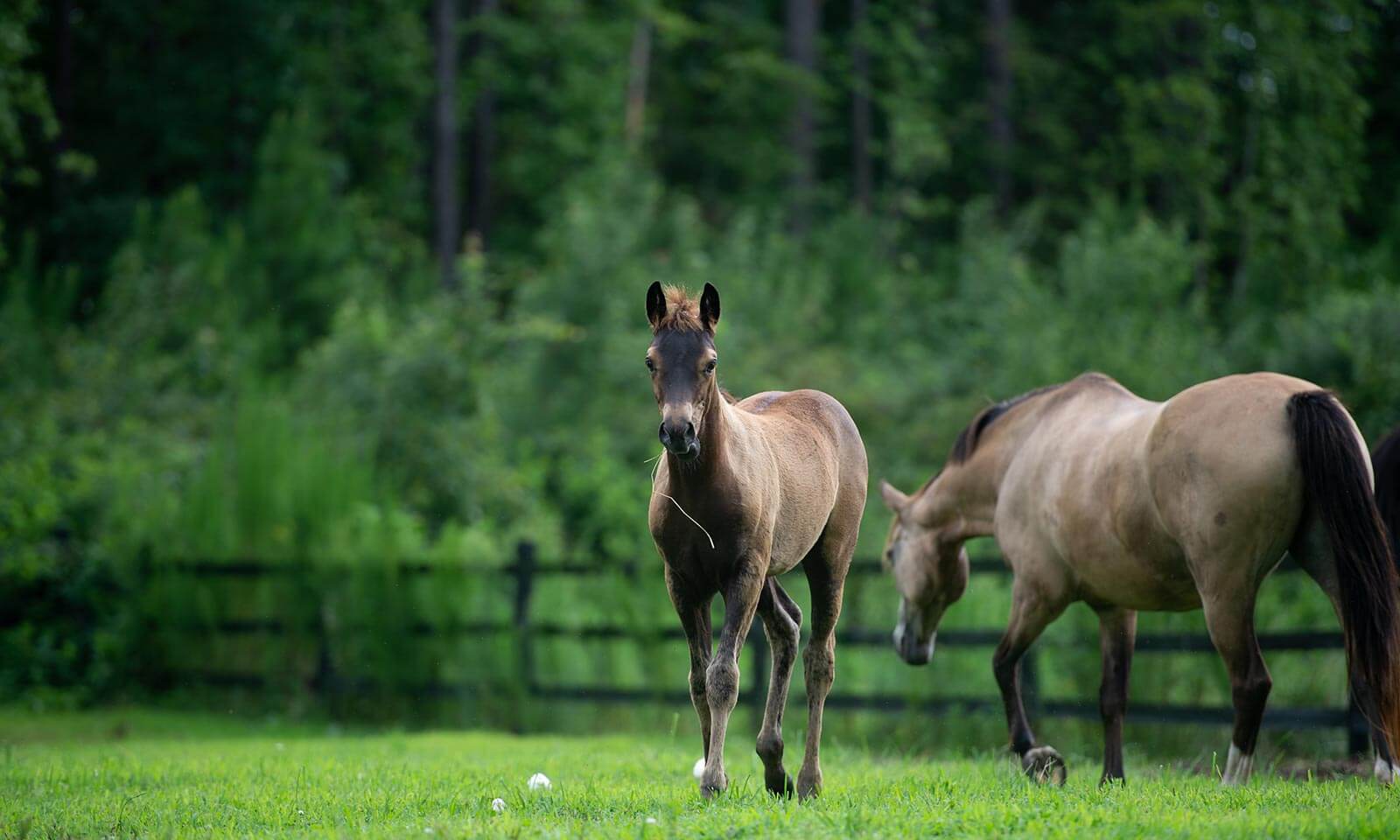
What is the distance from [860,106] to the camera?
2938 centimetres

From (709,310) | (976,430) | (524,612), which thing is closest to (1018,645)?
(976,430)

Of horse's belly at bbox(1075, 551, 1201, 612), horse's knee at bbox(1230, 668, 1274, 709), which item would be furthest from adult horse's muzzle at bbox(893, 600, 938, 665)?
horse's knee at bbox(1230, 668, 1274, 709)

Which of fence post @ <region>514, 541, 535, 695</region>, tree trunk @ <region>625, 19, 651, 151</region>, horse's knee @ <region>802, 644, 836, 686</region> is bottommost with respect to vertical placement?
fence post @ <region>514, 541, 535, 695</region>

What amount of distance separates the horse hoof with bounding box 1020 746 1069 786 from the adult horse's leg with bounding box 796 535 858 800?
1285mm

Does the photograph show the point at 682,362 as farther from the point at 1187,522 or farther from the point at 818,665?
the point at 1187,522

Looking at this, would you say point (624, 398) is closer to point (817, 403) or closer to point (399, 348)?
point (399, 348)

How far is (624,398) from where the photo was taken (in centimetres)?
1955

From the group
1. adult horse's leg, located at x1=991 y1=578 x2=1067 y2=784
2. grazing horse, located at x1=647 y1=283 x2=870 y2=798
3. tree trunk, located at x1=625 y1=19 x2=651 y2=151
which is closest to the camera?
grazing horse, located at x1=647 y1=283 x2=870 y2=798

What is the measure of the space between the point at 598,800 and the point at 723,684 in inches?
36.3

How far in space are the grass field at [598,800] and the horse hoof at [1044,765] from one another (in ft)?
0.45

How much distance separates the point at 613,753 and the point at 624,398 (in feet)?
A: 34.9

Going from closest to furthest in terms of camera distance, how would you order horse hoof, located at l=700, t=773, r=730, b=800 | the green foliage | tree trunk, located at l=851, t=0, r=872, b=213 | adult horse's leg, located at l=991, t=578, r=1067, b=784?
horse hoof, located at l=700, t=773, r=730, b=800, adult horse's leg, located at l=991, t=578, r=1067, b=784, the green foliage, tree trunk, located at l=851, t=0, r=872, b=213

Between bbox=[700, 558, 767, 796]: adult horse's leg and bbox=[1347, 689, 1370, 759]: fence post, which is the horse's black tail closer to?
bbox=[1347, 689, 1370, 759]: fence post

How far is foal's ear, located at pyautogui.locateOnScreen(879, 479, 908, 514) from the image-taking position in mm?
9172
